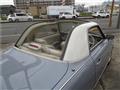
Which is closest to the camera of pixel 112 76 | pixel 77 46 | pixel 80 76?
pixel 80 76

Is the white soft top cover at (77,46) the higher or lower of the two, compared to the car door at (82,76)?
higher

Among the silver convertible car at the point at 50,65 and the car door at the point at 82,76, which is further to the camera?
the car door at the point at 82,76

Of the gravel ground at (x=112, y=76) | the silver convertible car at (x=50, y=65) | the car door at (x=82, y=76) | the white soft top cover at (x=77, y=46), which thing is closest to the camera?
the silver convertible car at (x=50, y=65)

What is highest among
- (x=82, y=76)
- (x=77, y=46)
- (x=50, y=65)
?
(x=77, y=46)

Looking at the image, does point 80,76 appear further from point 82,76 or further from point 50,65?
point 50,65

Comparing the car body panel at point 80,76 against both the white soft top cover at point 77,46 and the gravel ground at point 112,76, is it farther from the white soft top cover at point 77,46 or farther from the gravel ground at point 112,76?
the gravel ground at point 112,76

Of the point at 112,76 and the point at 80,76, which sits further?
Answer: the point at 112,76

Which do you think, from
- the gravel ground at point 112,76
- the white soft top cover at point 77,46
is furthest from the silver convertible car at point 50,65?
the gravel ground at point 112,76

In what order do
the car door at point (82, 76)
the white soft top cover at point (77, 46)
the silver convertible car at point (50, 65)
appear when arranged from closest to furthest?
the silver convertible car at point (50, 65)
the car door at point (82, 76)
the white soft top cover at point (77, 46)

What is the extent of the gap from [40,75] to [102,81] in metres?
2.39

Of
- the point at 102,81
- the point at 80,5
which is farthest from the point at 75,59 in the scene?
the point at 80,5

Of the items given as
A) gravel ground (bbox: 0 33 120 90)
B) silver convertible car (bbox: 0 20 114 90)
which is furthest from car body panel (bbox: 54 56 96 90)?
gravel ground (bbox: 0 33 120 90)

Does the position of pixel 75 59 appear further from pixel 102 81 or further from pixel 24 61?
pixel 102 81

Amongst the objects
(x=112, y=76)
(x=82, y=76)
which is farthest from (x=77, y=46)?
(x=112, y=76)
